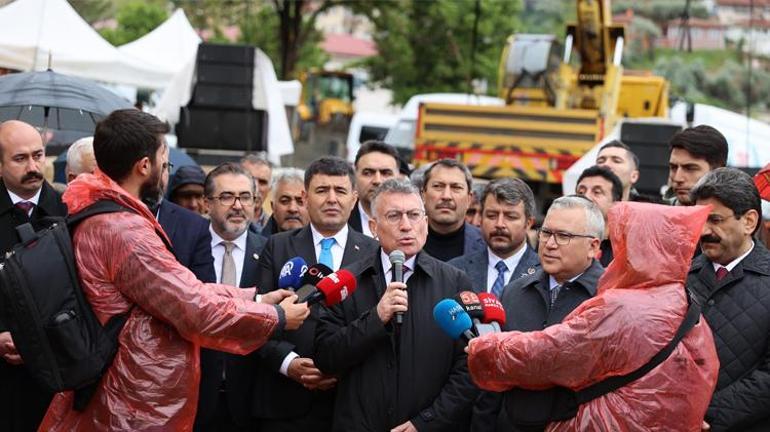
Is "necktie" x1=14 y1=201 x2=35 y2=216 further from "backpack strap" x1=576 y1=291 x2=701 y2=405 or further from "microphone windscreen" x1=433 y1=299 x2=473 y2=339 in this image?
"backpack strap" x1=576 y1=291 x2=701 y2=405

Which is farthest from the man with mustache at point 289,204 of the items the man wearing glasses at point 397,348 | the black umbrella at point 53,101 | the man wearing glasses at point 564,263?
the man wearing glasses at point 564,263

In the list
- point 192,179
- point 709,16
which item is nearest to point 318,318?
point 192,179

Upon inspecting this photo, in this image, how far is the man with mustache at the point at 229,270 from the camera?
6.36 metres

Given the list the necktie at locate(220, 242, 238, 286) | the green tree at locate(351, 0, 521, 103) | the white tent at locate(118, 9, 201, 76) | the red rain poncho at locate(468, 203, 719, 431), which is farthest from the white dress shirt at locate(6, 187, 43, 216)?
the green tree at locate(351, 0, 521, 103)

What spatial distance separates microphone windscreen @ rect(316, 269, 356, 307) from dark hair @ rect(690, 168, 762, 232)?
5.57 ft

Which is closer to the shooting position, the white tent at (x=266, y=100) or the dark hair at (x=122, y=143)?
the dark hair at (x=122, y=143)

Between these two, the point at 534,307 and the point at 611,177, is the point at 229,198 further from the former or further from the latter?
the point at 611,177

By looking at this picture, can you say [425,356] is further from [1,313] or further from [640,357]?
[1,313]

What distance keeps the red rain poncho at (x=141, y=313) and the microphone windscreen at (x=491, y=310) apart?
0.95 metres

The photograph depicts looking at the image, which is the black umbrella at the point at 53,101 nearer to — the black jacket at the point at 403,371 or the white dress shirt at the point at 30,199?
the white dress shirt at the point at 30,199

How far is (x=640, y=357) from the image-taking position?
444 centimetres

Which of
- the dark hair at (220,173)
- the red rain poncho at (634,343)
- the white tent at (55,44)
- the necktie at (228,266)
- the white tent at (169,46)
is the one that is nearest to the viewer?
the red rain poncho at (634,343)

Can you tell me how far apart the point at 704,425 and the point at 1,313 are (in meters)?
3.04

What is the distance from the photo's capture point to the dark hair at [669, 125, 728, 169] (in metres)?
6.88
